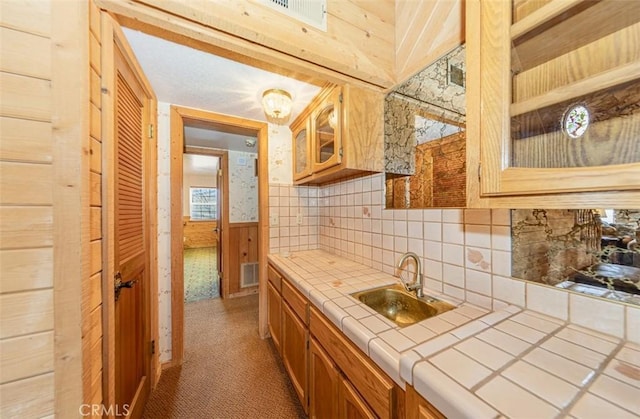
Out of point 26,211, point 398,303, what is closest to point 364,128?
point 398,303

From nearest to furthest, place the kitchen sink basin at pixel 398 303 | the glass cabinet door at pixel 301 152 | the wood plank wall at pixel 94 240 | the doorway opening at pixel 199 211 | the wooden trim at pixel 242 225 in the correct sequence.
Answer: the wood plank wall at pixel 94 240, the kitchen sink basin at pixel 398 303, the glass cabinet door at pixel 301 152, the wooden trim at pixel 242 225, the doorway opening at pixel 199 211

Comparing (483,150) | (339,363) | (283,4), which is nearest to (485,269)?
(483,150)

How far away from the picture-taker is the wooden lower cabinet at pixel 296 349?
3.89 ft

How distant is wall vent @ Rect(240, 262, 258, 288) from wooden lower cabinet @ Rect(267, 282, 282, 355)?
121cm

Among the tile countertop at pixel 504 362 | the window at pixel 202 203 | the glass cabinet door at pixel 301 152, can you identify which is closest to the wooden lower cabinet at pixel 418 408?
the tile countertop at pixel 504 362

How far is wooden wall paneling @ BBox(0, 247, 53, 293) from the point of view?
23.2 inches

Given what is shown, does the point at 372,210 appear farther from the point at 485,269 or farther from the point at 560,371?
the point at 560,371

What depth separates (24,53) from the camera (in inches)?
23.8

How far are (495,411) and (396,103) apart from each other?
1.44 meters

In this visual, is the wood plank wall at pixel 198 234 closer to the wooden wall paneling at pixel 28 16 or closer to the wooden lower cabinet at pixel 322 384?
the wooden lower cabinet at pixel 322 384

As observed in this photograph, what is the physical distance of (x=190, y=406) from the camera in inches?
52.8

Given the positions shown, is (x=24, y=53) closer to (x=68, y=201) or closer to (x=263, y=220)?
(x=68, y=201)

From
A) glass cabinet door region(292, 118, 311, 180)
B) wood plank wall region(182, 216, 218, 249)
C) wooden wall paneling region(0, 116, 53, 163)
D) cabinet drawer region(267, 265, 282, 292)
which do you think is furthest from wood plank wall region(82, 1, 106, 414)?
wood plank wall region(182, 216, 218, 249)

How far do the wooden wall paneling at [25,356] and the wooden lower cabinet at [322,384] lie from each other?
0.89m
